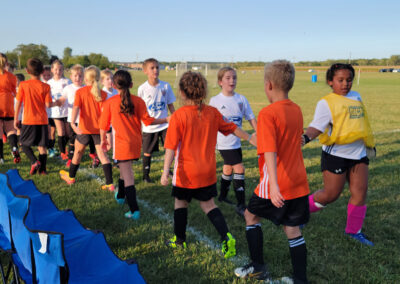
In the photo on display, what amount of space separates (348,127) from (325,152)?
15.9 inches

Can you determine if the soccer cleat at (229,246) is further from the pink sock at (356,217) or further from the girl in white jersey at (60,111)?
the girl in white jersey at (60,111)

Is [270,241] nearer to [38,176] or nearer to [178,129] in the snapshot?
[178,129]

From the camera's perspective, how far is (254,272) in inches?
118

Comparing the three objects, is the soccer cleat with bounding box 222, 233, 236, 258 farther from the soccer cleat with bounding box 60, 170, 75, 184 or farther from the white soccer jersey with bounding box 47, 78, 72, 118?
the white soccer jersey with bounding box 47, 78, 72, 118

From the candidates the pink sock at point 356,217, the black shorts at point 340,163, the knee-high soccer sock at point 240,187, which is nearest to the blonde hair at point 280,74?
the black shorts at point 340,163

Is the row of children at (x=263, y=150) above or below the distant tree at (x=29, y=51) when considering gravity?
below

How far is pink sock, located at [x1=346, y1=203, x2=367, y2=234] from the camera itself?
375cm

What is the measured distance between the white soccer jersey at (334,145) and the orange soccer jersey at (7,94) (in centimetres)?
620

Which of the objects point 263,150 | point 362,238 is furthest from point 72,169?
point 362,238

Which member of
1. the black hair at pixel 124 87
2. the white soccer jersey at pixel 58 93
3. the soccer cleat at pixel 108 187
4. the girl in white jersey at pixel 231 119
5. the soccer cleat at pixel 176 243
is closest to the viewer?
the soccer cleat at pixel 176 243

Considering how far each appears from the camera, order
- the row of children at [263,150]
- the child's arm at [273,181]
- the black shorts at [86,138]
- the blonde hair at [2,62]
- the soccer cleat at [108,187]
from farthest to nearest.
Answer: the blonde hair at [2,62] < the black shorts at [86,138] < the soccer cleat at [108,187] < the row of children at [263,150] < the child's arm at [273,181]

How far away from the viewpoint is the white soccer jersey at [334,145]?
3496mm

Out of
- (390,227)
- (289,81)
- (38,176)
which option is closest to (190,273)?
(289,81)

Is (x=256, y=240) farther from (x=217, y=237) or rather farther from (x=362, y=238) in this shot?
(x=362, y=238)
